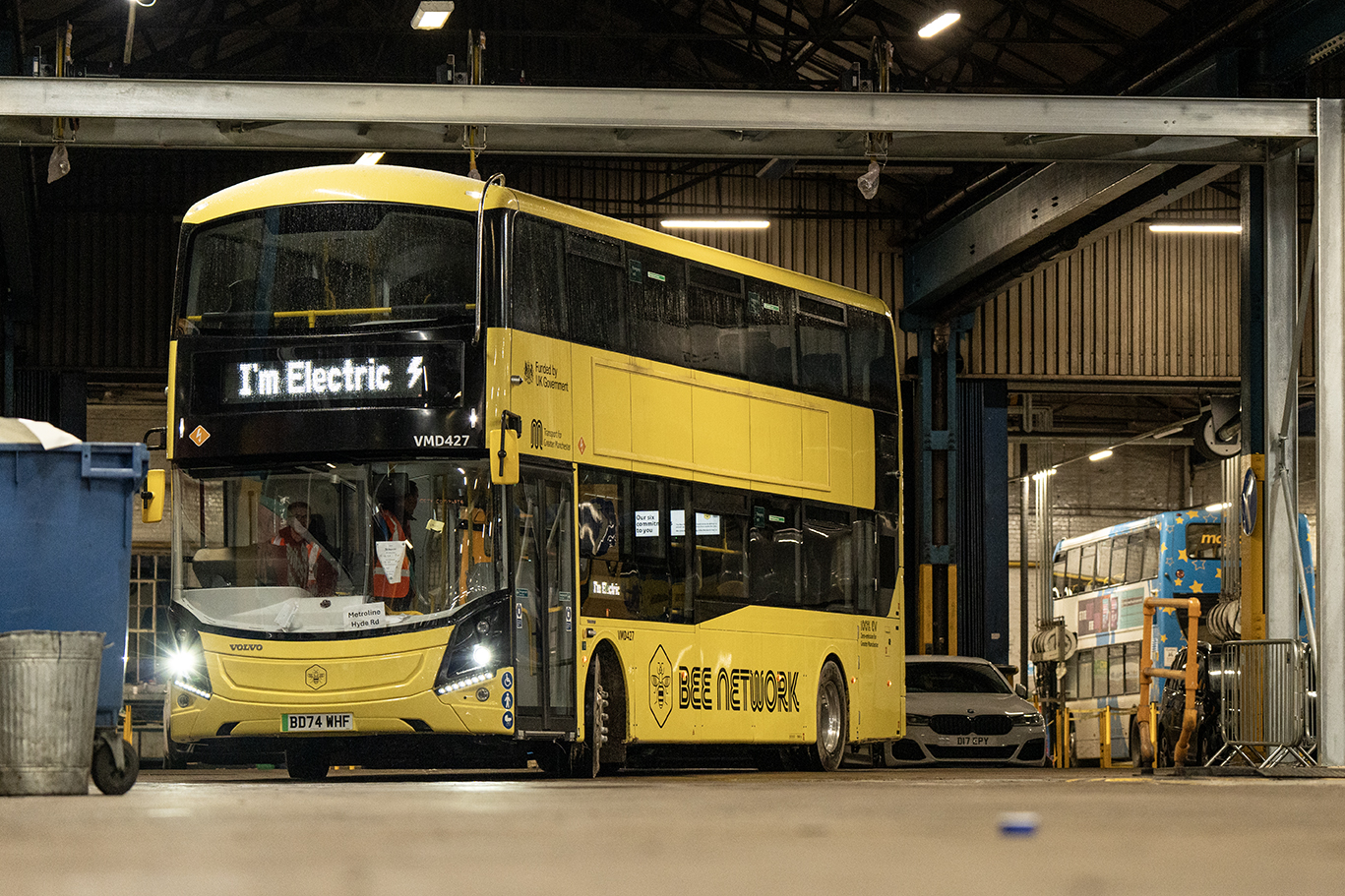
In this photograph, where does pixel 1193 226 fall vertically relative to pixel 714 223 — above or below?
below

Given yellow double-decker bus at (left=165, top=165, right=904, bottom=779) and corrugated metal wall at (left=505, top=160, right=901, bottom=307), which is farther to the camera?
corrugated metal wall at (left=505, top=160, right=901, bottom=307)

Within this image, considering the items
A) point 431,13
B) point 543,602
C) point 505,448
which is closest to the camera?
point 505,448

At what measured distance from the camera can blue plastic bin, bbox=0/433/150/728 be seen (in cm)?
1129

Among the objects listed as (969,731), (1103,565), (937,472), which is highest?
(937,472)

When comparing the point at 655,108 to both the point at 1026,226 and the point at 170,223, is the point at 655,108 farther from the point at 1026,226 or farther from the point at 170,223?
the point at 170,223

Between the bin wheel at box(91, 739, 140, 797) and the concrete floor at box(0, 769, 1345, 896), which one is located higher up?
the concrete floor at box(0, 769, 1345, 896)

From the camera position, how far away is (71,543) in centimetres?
1142

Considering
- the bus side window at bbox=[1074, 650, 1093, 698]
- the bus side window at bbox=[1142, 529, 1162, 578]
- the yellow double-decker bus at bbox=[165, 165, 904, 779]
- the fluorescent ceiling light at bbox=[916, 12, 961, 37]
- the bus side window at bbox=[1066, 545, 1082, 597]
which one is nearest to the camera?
the yellow double-decker bus at bbox=[165, 165, 904, 779]

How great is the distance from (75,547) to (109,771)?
1.30m

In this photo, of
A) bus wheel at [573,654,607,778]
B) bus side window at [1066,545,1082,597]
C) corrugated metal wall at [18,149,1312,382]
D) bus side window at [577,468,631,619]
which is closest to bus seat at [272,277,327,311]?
bus side window at [577,468,631,619]

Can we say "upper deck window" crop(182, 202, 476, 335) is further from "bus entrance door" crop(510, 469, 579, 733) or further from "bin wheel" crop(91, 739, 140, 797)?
"bin wheel" crop(91, 739, 140, 797)

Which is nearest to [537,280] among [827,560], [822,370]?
[822,370]

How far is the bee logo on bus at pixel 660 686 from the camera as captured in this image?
16094 millimetres

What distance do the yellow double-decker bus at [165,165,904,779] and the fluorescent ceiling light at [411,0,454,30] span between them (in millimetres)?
3048
